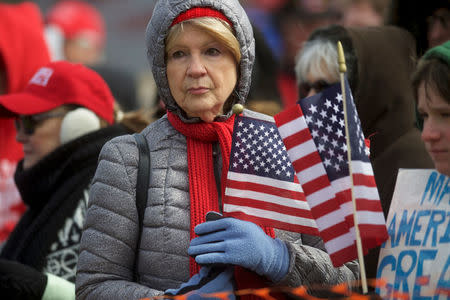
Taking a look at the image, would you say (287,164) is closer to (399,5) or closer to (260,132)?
(260,132)

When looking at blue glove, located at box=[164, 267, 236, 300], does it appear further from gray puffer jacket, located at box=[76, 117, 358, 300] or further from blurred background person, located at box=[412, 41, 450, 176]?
blurred background person, located at box=[412, 41, 450, 176]

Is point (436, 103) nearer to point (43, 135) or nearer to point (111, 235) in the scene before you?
point (111, 235)

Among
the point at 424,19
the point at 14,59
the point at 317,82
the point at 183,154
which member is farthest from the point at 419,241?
the point at 14,59

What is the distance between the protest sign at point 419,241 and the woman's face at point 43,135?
2.07 m

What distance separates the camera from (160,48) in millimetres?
2818

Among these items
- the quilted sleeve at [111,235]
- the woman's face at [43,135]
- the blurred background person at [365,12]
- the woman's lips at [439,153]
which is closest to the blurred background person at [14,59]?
the woman's face at [43,135]

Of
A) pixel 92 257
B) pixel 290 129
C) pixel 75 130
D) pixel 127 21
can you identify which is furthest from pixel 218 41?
pixel 127 21

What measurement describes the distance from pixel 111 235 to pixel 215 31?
80cm

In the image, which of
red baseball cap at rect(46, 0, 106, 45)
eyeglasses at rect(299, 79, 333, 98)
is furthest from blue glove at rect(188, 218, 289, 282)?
red baseball cap at rect(46, 0, 106, 45)

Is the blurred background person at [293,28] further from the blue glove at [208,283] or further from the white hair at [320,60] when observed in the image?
the blue glove at [208,283]

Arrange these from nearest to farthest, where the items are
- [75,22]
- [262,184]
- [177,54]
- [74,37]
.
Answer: [262,184] → [177,54] → [74,37] → [75,22]

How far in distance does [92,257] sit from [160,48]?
0.78m

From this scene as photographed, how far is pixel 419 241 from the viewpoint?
104 inches

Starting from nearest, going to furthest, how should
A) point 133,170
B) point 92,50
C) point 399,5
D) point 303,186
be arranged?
point 303,186
point 133,170
point 399,5
point 92,50
